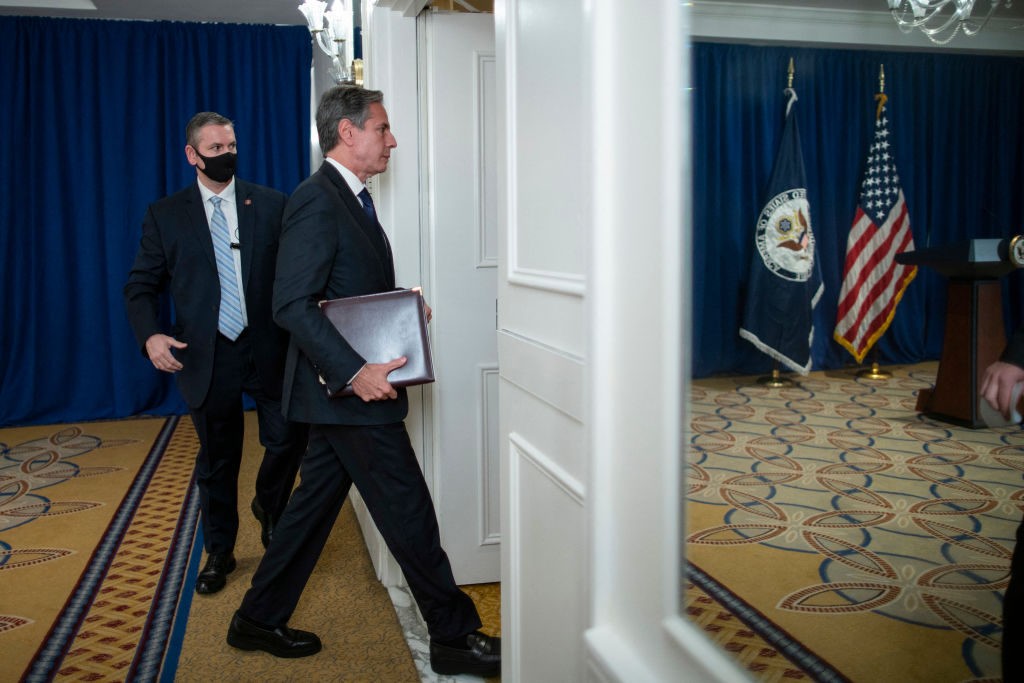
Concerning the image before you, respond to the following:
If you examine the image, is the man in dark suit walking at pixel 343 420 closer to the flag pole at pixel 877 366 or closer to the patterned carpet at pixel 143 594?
the patterned carpet at pixel 143 594

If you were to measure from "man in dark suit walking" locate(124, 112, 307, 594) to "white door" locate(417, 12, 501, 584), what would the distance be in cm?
62

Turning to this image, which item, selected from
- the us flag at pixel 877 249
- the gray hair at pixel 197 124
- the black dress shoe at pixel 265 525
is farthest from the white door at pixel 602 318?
the black dress shoe at pixel 265 525

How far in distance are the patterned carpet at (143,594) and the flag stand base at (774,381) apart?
74.7 inches

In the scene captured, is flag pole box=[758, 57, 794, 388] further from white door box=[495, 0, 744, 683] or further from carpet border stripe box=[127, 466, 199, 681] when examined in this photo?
carpet border stripe box=[127, 466, 199, 681]

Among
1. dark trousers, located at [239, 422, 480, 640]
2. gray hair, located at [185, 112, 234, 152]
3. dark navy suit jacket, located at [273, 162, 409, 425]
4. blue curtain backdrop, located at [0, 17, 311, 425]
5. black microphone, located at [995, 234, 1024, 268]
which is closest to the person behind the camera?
black microphone, located at [995, 234, 1024, 268]

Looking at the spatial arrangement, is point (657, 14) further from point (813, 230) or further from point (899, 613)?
point (899, 613)

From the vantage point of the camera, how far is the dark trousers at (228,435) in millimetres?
3172

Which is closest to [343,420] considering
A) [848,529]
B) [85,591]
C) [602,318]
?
[602,318]

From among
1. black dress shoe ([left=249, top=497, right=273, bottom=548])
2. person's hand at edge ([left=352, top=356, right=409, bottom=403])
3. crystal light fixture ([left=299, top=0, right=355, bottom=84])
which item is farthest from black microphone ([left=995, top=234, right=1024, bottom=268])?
crystal light fixture ([left=299, top=0, right=355, bottom=84])

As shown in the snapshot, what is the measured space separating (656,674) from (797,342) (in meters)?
0.51

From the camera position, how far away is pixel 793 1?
2.77 feet

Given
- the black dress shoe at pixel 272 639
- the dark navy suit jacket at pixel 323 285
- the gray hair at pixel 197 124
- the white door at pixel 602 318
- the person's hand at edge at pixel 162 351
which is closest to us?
the white door at pixel 602 318

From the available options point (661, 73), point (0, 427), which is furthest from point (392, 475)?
point (0, 427)

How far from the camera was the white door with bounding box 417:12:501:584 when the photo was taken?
303 centimetres
